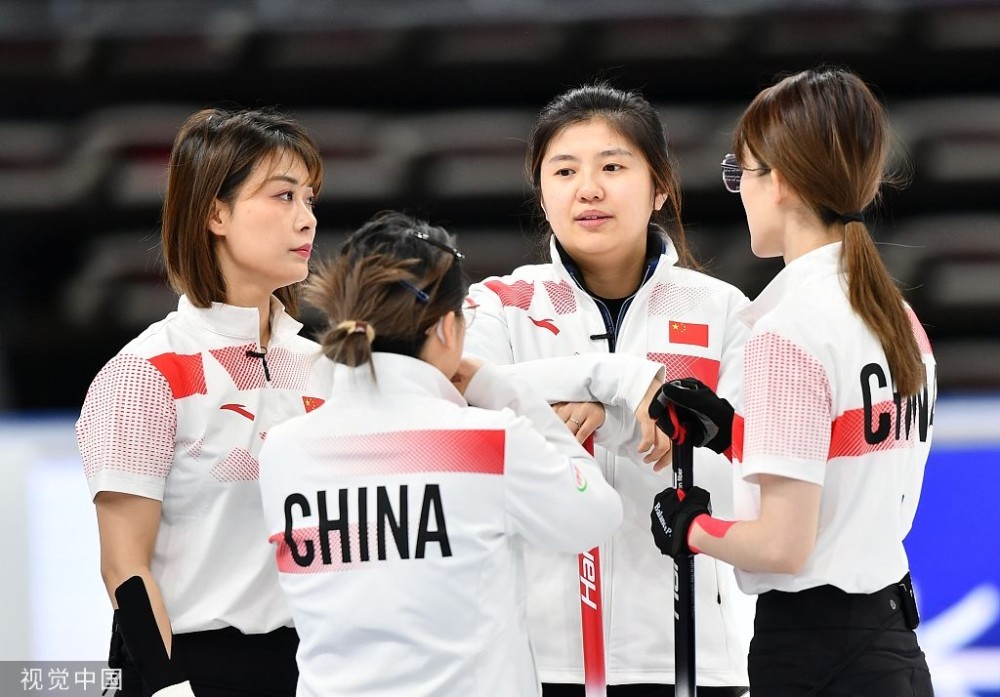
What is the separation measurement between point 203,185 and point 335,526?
29.3 inches

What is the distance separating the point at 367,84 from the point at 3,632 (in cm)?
234

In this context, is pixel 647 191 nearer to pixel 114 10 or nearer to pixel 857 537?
pixel 857 537

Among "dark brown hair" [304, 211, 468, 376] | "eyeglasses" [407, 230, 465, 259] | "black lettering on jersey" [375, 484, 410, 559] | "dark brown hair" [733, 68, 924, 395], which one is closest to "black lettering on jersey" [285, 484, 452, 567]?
"black lettering on jersey" [375, 484, 410, 559]

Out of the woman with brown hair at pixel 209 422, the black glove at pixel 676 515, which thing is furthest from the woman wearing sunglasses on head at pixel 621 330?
the woman with brown hair at pixel 209 422

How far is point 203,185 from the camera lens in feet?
6.56

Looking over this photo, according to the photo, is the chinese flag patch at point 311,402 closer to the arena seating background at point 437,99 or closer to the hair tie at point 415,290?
the hair tie at point 415,290

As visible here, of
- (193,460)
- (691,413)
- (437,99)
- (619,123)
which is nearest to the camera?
(691,413)

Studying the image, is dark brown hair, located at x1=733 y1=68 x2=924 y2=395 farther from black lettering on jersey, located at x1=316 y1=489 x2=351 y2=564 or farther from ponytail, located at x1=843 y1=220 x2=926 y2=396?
black lettering on jersey, located at x1=316 y1=489 x2=351 y2=564

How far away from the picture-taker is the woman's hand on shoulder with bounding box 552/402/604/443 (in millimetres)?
1801

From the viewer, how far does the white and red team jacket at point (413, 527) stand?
1.51 metres

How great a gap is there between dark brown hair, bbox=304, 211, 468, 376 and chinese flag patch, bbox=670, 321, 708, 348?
57 cm

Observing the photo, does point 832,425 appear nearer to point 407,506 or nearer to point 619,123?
point 407,506

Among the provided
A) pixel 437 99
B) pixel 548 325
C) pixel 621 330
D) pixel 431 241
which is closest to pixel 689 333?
pixel 621 330

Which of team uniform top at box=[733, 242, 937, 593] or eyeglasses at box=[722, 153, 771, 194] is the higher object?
eyeglasses at box=[722, 153, 771, 194]
